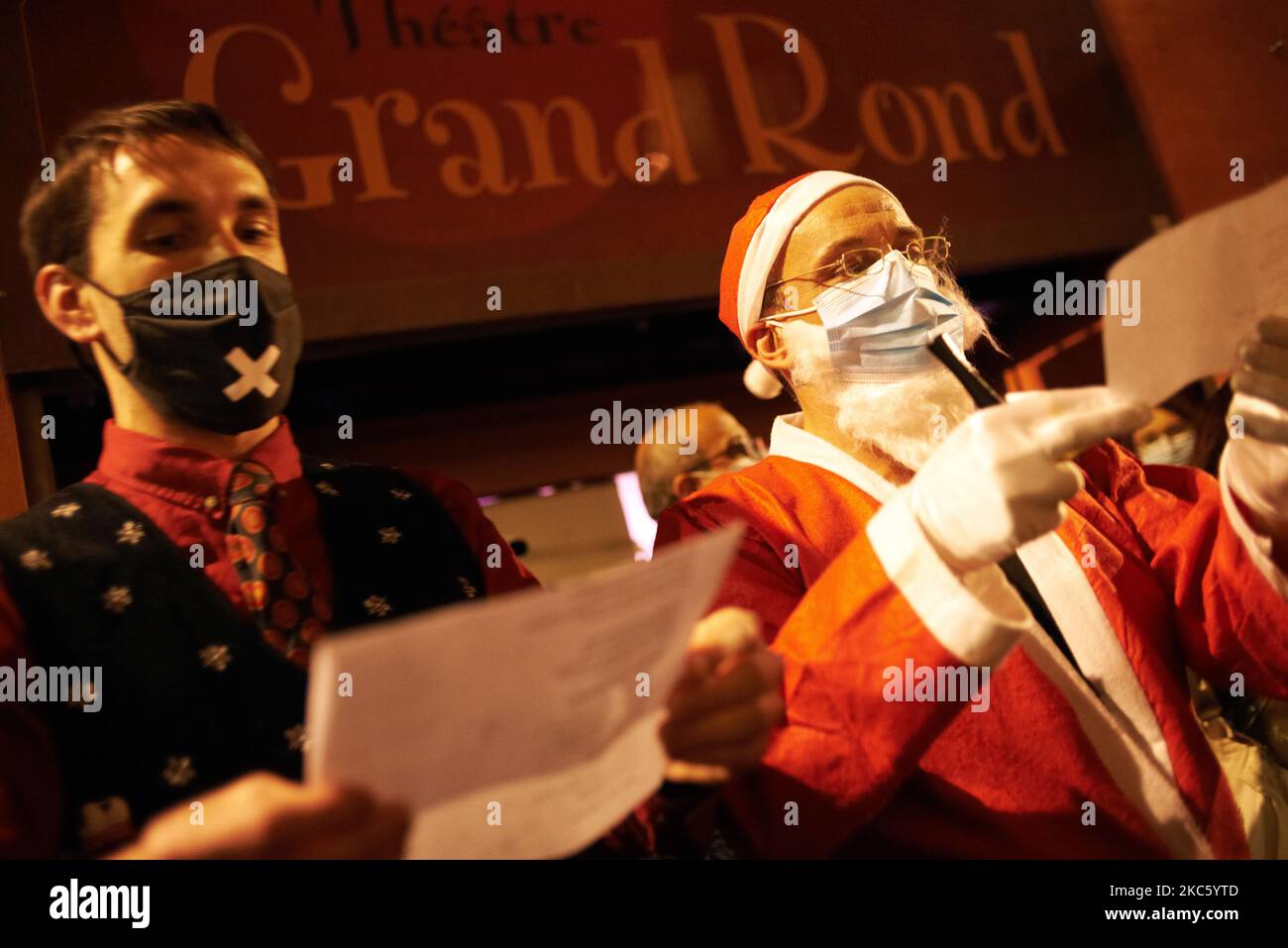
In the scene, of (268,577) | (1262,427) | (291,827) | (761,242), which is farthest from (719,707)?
(761,242)

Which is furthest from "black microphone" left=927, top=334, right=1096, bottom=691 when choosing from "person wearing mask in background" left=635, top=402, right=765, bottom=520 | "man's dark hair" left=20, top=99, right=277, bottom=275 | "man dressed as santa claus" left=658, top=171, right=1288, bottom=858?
"person wearing mask in background" left=635, top=402, right=765, bottom=520

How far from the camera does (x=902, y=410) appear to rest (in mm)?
1544

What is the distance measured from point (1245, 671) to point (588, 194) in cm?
238

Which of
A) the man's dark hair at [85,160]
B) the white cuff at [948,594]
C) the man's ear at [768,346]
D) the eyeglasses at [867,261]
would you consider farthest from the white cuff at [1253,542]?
the man's dark hair at [85,160]

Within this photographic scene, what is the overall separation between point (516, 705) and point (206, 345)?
2.07ft

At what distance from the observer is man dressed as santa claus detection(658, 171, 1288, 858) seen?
103 cm

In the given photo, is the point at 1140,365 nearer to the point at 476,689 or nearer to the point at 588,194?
the point at 476,689

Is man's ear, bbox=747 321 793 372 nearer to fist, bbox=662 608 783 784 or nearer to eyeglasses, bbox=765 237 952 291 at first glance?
eyeglasses, bbox=765 237 952 291

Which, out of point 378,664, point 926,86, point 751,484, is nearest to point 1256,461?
point 751,484

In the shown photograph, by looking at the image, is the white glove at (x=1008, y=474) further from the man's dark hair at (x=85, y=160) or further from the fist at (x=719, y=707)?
the man's dark hair at (x=85, y=160)

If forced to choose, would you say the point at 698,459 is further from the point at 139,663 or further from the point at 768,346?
the point at 139,663

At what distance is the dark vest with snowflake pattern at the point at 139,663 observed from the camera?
3.16 ft

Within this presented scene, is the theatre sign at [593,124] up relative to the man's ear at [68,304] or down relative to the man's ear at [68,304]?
up

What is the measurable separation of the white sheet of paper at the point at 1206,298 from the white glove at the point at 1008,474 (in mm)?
122
